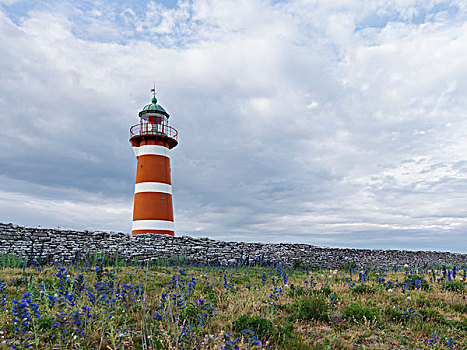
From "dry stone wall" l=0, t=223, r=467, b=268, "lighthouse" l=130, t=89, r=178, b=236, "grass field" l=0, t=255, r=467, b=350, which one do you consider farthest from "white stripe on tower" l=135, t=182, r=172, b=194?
"grass field" l=0, t=255, r=467, b=350

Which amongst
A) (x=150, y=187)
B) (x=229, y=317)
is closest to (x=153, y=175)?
(x=150, y=187)

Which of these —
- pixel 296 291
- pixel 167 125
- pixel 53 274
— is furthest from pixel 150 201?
pixel 296 291

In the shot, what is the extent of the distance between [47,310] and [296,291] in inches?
201

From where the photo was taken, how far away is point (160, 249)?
14.5 m

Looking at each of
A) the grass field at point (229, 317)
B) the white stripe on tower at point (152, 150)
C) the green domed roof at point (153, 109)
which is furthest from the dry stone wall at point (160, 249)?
the green domed roof at point (153, 109)

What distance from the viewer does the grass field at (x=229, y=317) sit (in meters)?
4.33

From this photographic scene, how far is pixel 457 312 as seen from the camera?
6406 mm

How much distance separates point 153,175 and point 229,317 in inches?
584

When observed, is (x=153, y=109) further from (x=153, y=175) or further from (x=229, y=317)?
(x=229, y=317)

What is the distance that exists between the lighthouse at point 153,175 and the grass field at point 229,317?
34.5ft

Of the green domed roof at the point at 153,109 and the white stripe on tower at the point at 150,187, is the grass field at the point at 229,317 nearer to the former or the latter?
the white stripe on tower at the point at 150,187

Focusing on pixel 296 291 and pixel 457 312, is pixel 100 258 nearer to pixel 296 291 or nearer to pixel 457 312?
pixel 296 291

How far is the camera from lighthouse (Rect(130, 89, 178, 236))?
61.5 ft

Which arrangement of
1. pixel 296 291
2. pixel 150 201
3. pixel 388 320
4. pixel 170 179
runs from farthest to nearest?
1. pixel 170 179
2. pixel 150 201
3. pixel 296 291
4. pixel 388 320
